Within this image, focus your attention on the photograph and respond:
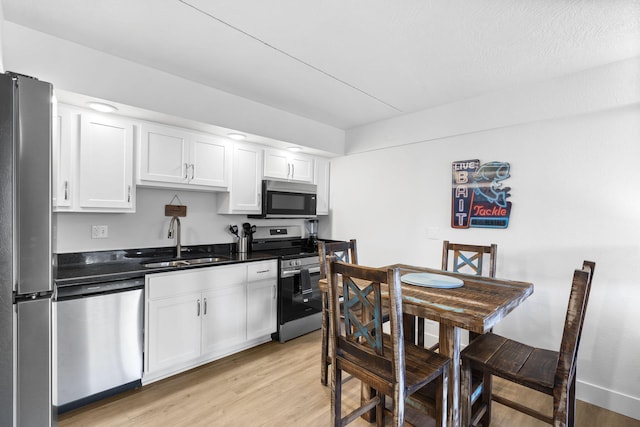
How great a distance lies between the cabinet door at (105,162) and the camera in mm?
2160

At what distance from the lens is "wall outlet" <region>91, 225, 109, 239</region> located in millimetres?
2463

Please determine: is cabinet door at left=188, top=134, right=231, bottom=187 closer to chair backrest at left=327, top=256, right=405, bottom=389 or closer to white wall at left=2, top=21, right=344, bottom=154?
white wall at left=2, top=21, right=344, bottom=154

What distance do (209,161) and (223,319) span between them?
144 cm

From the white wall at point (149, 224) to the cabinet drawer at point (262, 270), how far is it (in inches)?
25.1

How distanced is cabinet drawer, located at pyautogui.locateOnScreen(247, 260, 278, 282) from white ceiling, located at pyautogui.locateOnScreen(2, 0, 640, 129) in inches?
63.9

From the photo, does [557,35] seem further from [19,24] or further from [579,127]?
[19,24]

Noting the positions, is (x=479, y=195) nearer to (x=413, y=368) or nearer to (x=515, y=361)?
(x=515, y=361)

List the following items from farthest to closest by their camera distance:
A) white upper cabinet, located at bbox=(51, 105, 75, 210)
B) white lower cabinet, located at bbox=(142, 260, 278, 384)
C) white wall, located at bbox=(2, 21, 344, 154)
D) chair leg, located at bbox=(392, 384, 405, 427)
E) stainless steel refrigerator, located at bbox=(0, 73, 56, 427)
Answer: white lower cabinet, located at bbox=(142, 260, 278, 384) < white upper cabinet, located at bbox=(51, 105, 75, 210) < white wall, located at bbox=(2, 21, 344, 154) < chair leg, located at bbox=(392, 384, 405, 427) < stainless steel refrigerator, located at bbox=(0, 73, 56, 427)

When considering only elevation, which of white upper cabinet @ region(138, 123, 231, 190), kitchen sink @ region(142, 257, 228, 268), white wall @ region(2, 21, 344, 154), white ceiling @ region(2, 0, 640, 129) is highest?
white ceiling @ region(2, 0, 640, 129)

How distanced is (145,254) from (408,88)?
2.78m

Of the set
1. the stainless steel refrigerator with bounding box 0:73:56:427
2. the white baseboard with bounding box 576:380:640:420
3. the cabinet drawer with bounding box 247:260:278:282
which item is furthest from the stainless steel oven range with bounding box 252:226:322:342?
the white baseboard with bounding box 576:380:640:420

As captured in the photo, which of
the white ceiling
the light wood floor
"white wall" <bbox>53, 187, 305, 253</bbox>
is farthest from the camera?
"white wall" <bbox>53, 187, 305, 253</bbox>

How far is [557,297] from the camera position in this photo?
2322mm

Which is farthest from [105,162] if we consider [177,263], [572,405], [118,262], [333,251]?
[572,405]
